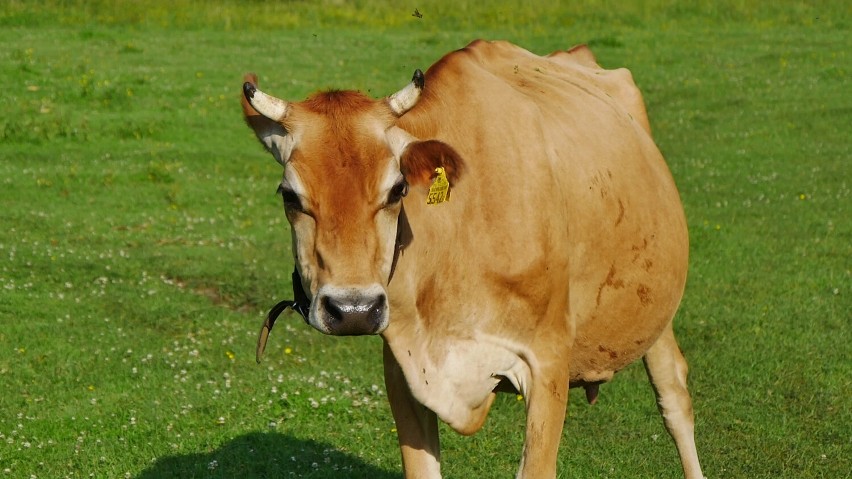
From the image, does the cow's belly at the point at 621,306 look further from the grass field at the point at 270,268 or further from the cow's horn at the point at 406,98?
the cow's horn at the point at 406,98

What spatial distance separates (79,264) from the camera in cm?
1446

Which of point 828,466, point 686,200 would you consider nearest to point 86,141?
point 686,200

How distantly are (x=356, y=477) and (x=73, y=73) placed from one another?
1830 centimetres

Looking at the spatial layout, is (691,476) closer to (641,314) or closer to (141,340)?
(641,314)

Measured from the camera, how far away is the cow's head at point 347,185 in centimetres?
557

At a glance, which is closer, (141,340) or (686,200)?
(141,340)

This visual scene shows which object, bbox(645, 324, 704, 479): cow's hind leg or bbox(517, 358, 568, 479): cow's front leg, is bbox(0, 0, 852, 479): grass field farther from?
bbox(517, 358, 568, 479): cow's front leg

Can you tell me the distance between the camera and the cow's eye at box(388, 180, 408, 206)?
19.2ft

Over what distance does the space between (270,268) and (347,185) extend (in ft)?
30.0

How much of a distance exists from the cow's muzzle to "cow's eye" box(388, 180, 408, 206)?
47 cm

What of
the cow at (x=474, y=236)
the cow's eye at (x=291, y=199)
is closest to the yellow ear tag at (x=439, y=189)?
the cow at (x=474, y=236)

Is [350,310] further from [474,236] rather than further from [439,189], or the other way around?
[474,236]

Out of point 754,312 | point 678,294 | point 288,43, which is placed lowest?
point 288,43

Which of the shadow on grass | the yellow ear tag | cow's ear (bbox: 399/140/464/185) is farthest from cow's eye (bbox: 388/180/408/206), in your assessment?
the shadow on grass
